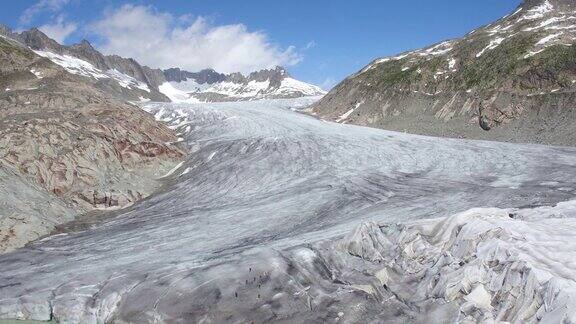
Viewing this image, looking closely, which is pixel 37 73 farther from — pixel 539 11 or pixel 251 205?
pixel 539 11

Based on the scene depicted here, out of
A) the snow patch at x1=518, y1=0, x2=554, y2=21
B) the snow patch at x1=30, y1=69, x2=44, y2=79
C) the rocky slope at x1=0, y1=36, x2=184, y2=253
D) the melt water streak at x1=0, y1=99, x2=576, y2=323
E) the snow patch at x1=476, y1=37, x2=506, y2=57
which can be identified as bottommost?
the melt water streak at x1=0, y1=99, x2=576, y2=323

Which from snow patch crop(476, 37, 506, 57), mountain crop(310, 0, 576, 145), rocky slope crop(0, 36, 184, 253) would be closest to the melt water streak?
rocky slope crop(0, 36, 184, 253)

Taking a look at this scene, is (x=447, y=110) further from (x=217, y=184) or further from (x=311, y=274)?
(x=311, y=274)

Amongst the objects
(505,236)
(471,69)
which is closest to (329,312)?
(505,236)

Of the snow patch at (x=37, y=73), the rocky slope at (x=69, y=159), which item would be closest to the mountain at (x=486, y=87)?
the rocky slope at (x=69, y=159)

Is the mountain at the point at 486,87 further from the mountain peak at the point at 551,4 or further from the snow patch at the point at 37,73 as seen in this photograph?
the snow patch at the point at 37,73

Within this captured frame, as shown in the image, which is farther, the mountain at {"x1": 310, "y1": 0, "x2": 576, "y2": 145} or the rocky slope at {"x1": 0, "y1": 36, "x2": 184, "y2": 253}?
the mountain at {"x1": 310, "y1": 0, "x2": 576, "y2": 145}

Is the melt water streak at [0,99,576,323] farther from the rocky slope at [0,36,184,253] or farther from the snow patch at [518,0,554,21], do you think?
the snow patch at [518,0,554,21]
